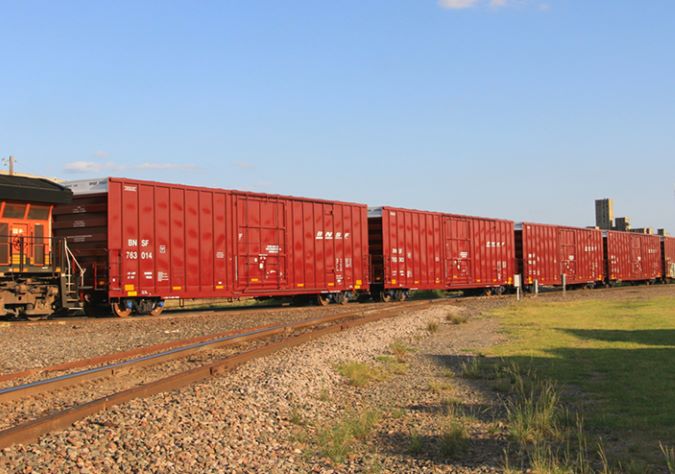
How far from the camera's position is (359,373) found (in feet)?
34.5

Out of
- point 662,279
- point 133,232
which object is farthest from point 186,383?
point 662,279

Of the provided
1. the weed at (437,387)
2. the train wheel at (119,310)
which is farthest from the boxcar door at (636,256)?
the weed at (437,387)

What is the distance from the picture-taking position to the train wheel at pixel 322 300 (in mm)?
27027

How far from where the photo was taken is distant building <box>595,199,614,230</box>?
96000 millimetres

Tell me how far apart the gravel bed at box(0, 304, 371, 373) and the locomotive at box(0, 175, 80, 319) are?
1.17 m

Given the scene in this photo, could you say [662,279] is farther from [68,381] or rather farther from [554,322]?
[68,381]

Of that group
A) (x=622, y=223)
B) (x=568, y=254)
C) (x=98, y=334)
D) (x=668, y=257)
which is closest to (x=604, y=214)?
(x=622, y=223)

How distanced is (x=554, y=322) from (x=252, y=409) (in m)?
14.6

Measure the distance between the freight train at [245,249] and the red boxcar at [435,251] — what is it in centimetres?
6

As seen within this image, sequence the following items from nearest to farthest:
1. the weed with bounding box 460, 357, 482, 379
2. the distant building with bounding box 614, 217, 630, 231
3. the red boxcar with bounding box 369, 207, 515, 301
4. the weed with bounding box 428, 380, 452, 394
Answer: the weed with bounding box 428, 380, 452, 394
the weed with bounding box 460, 357, 482, 379
the red boxcar with bounding box 369, 207, 515, 301
the distant building with bounding box 614, 217, 630, 231

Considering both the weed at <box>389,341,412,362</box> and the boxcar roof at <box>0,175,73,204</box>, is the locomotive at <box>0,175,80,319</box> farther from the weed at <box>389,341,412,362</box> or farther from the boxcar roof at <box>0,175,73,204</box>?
the weed at <box>389,341,412,362</box>

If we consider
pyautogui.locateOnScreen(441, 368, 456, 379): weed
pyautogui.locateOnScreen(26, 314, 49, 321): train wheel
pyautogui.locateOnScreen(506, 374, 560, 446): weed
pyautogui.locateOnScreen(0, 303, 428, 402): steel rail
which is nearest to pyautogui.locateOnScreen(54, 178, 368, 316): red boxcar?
pyautogui.locateOnScreen(26, 314, 49, 321): train wheel

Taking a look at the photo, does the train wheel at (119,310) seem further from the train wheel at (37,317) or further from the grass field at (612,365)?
the grass field at (612,365)

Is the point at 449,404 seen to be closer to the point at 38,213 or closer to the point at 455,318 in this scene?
the point at 455,318
